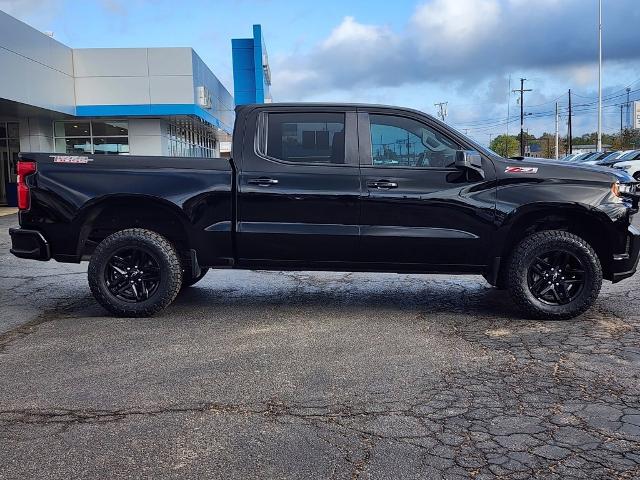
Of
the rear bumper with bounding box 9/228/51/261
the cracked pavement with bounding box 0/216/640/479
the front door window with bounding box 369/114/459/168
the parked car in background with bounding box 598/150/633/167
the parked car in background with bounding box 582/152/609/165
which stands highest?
the parked car in background with bounding box 582/152/609/165

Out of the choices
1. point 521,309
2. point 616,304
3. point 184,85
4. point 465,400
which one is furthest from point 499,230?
point 184,85

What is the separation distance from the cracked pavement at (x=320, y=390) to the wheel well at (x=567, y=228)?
64cm

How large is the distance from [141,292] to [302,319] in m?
1.61

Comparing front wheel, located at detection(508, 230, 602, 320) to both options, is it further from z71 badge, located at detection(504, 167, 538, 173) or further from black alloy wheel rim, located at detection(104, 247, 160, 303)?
black alloy wheel rim, located at detection(104, 247, 160, 303)

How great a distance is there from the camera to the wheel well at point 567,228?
6.02 metres

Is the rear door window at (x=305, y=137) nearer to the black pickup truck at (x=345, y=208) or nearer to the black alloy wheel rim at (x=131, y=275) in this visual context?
the black pickup truck at (x=345, y=208)

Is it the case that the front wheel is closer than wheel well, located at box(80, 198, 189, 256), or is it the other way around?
the front wheel

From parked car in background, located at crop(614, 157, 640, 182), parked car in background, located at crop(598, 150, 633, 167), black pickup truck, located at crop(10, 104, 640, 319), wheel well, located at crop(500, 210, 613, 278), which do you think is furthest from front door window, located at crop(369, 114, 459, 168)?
parked car in background, located at crop(614, 157, 640, 182)

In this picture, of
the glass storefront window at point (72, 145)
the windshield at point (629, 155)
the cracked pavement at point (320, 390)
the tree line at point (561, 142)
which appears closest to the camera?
the cracked pavement at point (320, 390)

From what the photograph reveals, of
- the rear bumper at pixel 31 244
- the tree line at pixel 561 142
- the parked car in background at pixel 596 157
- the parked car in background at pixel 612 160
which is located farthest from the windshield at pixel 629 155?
the rear bumper at pixel 31 244

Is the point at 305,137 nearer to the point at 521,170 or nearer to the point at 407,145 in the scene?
the point at 407,145

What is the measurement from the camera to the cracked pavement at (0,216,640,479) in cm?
329

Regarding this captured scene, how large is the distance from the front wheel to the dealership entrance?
77.1 ft

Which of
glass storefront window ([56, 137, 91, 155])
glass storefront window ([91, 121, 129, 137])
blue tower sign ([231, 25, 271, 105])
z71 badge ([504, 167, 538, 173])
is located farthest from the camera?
blue tower sign ([231, 25, 271, 105])
